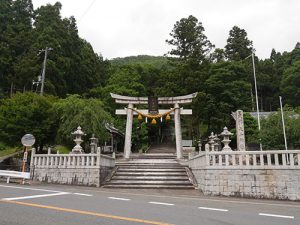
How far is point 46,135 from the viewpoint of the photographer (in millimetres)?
18828

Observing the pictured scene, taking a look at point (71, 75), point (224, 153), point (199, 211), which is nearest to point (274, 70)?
point (71, 75)

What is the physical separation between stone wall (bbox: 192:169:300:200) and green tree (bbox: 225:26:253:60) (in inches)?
1588

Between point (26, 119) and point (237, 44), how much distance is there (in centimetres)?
4239

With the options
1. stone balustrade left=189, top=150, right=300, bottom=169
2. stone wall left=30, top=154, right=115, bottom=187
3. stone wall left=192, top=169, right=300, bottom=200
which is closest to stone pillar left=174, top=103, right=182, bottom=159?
stone wall left=30, top=154, right=115, bottom=187

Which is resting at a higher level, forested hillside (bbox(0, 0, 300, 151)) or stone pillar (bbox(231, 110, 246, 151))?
forested hillside (bbox(0, 0, 300, 151))

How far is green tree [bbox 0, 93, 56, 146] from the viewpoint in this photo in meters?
17.4

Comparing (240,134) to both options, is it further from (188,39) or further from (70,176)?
(188,39)

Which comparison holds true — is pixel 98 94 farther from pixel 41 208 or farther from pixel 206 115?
pixel 41 208

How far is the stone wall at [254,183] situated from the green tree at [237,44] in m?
40.3

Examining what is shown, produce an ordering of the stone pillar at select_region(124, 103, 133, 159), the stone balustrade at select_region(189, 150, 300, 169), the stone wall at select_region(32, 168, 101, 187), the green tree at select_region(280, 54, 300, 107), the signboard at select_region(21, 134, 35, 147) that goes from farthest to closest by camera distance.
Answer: the green tree at select_region(280, 54, 300, 107) → the stone pillar at select_region(124, 103, 133, 159) → the signboard at select_region(21, 134, 35, 147) → the stone wall at select_region(32, 168, 101, 187) → the stone balustrade at select_region(189, 150, 300, 169)

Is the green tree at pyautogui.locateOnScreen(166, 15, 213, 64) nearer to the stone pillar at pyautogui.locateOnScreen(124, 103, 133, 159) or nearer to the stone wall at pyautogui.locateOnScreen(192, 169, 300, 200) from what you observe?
the stone pillar at pyautogui.locateOnScreen(124, 103, 133, 159)

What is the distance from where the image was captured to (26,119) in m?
17.5

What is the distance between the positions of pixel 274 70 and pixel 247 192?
4425cm

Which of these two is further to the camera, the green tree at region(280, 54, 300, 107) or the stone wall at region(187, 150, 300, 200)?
the green tree at region(280, 54, 300, 107)
